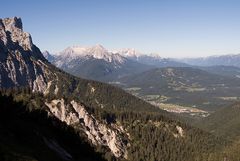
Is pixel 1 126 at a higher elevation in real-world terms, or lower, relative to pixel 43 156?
higher

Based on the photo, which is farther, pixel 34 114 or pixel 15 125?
pixel 34 114

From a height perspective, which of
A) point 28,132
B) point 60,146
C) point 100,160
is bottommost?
point 100,160

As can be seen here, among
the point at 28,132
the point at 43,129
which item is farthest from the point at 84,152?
the point at 28,132

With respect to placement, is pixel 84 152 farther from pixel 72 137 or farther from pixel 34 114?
pixel 34 114

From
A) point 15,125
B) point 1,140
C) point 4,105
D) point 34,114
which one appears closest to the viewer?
point 1,140

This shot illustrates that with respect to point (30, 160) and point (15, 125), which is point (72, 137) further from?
point (30, 160)

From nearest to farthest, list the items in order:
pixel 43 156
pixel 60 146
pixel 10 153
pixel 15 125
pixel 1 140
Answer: pixel 10 153, pixel 1 140, pixel 43 156, pixel 15 125, pixel 60 146

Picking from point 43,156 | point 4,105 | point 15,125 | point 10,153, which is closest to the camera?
point 10,153

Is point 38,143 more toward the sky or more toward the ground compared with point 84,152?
more toward the sky

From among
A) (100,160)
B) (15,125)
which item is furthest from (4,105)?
(100,160)
